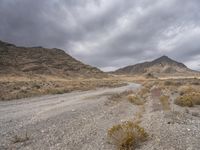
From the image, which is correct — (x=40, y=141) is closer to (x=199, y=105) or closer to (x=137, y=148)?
(x=137, y=148)

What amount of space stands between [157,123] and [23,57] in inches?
5739

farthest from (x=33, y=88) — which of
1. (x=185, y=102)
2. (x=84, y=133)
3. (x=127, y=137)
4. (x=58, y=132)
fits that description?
(x=127, y=137)

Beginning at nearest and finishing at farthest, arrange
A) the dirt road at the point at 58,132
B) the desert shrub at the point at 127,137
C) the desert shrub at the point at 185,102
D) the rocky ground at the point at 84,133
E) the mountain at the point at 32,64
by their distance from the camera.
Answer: the desert shrub at the point at 127,137 → the rocky ground at the point at 84,133 → the dirt road at the point at 58,132 → the desert shrub at the point at 185,102 → the mountain at the point at 32,64

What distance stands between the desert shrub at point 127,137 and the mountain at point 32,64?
101m

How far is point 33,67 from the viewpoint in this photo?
12875 centimetres

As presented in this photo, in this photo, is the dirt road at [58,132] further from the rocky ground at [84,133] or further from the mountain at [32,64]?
the mountain at [32,64]

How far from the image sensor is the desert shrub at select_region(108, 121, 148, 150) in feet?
26.3

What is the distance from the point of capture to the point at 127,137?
8148 millimetres

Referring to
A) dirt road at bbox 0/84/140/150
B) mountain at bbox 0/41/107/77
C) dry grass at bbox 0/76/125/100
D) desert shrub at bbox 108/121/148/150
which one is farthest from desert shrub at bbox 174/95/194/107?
mountain at bbox 0/41/107/77

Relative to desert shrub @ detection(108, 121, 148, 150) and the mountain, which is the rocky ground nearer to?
desert shrub @ detection(108, 121, 148, 150)

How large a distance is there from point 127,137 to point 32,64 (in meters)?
134

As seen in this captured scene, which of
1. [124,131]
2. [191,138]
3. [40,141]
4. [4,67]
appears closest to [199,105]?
[191,138]

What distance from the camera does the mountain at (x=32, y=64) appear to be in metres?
119

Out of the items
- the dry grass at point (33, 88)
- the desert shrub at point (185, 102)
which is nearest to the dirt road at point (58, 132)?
the desert shrub at point (185, 102)
